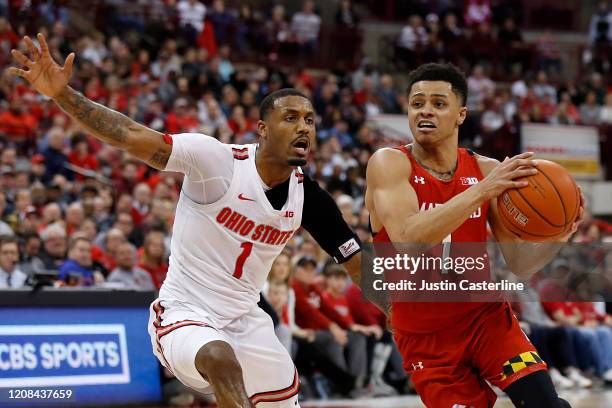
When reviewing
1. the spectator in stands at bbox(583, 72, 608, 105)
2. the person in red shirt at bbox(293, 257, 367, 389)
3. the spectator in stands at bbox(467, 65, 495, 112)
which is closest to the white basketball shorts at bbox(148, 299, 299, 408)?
the person in red shirt at bbox(293, 257, 367, 389)

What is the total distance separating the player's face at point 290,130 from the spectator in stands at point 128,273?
4.63m

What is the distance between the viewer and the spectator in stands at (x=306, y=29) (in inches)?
814

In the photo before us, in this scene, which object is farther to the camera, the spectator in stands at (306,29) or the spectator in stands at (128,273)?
the spectator in stands at (306,29)

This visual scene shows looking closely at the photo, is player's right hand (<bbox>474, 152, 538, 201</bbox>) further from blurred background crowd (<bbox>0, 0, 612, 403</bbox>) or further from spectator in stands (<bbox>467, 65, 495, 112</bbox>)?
spectator in stands (<bbox>467, 65, 495, 112</bbox>)

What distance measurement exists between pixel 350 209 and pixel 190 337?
8.20 metres

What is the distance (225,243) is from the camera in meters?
5.25

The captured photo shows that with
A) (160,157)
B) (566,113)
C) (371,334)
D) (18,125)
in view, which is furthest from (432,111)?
(566,113)

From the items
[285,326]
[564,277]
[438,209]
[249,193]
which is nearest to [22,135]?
[285,326]

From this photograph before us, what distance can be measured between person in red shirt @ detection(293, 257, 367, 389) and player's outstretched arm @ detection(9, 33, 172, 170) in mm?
5810

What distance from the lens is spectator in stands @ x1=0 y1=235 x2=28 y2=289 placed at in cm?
902

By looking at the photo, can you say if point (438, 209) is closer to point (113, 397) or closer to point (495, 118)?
point (113, 397)

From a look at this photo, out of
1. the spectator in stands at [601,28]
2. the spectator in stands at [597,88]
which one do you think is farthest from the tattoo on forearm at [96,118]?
the spectator in stands at [601,28]

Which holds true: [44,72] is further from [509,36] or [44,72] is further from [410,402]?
[509,36]

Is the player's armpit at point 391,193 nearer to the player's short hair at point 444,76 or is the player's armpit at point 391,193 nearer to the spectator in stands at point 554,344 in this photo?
the player's short hair at point 444,76
